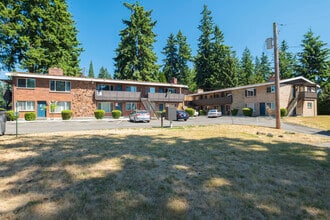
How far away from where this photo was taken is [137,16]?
47562 mm

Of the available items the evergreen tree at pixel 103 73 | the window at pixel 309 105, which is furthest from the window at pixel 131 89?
the evergreen tree at pixel 103 73

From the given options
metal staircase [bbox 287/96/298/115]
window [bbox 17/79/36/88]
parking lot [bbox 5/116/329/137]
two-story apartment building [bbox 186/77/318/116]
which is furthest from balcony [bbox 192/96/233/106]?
window [bbox 17/79/36/88]

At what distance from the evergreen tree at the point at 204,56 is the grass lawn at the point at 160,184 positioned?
49.3m

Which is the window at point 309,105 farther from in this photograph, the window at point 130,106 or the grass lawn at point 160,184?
the grass lawn at point 160,184

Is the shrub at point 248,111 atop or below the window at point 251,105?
below

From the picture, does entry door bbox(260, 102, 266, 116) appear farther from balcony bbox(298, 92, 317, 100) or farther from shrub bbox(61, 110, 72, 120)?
shrub bbox(61, 110, 72, 120)

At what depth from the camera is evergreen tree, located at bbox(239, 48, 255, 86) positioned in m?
59.6

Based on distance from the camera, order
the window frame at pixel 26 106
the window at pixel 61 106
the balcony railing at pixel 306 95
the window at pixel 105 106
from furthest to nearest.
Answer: the balcony railing at pixel 306 95, the window at pixel 105 106, the window at pixel 61 106, the window frame at pixel 26 106

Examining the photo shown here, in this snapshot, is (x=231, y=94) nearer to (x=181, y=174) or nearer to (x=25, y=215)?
(x=181, y=174)

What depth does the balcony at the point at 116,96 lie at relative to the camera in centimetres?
3181

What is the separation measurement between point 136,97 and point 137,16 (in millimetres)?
23678

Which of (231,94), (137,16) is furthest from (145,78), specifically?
(231,94)

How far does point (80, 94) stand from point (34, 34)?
13.6 metres

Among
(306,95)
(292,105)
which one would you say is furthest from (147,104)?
(306,95)
